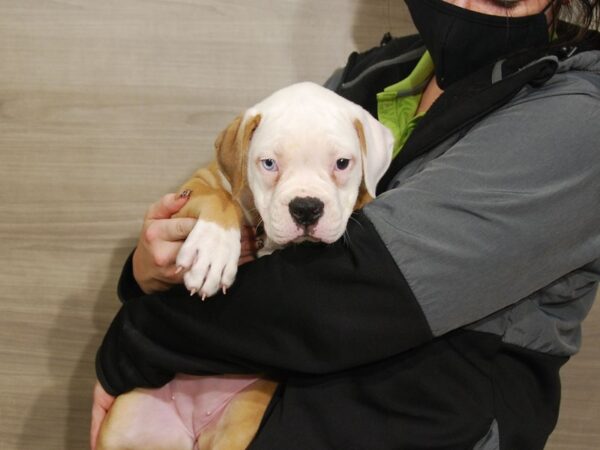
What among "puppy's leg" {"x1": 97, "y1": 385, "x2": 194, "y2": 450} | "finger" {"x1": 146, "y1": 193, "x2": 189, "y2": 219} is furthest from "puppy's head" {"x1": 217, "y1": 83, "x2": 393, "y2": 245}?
"puppy's leg" {"x1": 97, "y1": 385, "x2": 194, "y2": 450}

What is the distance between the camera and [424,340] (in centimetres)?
104

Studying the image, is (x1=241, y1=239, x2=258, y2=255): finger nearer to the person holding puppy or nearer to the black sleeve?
the person holding puppy

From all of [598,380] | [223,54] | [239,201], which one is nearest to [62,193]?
[223,54]

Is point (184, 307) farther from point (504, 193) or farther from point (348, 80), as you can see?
point (348, 80)

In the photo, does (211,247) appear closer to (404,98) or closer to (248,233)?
(248,233)

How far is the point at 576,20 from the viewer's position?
1295 mm

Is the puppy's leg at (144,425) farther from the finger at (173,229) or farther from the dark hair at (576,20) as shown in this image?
the dark hair at (576,20)

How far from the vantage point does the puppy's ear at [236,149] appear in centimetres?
121

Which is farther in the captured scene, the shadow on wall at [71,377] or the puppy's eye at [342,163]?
the shadow on wall at [71,377]

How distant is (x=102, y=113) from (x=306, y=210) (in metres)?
0.87

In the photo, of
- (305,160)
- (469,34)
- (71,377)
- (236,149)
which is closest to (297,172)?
(305,160)

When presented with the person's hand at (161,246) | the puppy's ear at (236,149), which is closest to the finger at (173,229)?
the person's hand at (161,246)

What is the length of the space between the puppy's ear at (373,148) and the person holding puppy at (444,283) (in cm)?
3

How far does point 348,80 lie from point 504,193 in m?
0.66
